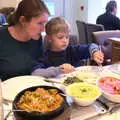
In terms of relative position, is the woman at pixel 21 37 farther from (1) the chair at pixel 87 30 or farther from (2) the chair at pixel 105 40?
(1) the chair at pixel 87 30

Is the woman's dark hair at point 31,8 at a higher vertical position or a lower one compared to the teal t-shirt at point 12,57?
higher

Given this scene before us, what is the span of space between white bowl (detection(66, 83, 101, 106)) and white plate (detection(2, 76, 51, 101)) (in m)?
0.22

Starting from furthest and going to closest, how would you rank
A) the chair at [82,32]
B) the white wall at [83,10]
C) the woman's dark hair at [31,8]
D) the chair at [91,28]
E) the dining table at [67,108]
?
the white wall at [83,10], the chair at [82,32], the chair at [91,28], the woman's dark hair at [31,8], the dining table at [67,108]

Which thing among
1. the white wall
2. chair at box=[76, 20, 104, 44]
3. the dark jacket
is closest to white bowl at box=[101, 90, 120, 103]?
chair at box=[76, 20, 104, 44]

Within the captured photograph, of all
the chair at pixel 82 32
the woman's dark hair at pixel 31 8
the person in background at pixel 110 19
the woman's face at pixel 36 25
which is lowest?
the chair at pixel 82 32

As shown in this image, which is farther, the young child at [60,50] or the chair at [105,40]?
the chair at [105,40]

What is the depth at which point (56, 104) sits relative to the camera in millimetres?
834

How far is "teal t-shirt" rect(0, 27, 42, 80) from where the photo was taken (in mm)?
1441

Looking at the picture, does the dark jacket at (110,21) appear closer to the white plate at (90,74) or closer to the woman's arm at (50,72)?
the white plate at (90,74)

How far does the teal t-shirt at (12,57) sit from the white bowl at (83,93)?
0.55m

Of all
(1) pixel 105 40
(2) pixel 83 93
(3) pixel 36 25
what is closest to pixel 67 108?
(2) pixel 83 93

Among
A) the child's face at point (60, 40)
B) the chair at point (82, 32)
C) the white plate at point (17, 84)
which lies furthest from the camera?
the chair at point (82, 32)

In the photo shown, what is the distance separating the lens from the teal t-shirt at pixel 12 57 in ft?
4.73

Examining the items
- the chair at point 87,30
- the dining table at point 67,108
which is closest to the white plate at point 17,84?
the dining table at point 67,108
